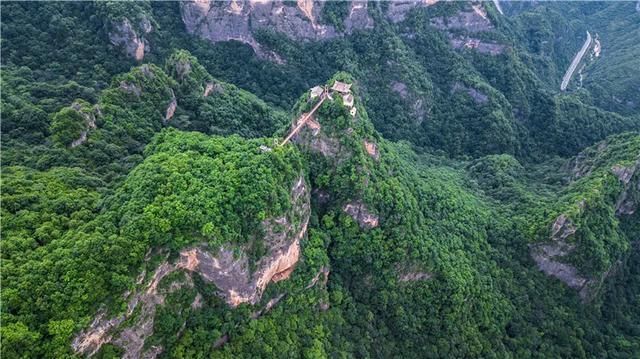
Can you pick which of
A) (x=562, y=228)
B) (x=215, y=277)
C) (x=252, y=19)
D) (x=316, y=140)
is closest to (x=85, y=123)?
(x=215, y=277)

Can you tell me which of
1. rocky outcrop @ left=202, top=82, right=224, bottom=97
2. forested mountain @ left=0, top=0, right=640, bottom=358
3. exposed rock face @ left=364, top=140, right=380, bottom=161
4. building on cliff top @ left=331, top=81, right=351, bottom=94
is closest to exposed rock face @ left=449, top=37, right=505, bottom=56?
forested mountain @ left=0, top=0, right=640, bottom=358

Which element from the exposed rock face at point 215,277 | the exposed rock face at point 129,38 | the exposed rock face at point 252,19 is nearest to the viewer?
the exposed rock face at point 215,277

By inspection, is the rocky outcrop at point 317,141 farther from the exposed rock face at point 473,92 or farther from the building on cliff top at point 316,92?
the exposed rock face at point 473,92

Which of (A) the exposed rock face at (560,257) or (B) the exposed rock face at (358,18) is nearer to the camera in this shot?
(A) the exposed rock face at (560,257)

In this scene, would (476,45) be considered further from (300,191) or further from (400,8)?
(300,191)

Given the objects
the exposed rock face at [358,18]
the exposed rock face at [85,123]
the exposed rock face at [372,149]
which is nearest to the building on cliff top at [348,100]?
the exposed rock face at [372,149]

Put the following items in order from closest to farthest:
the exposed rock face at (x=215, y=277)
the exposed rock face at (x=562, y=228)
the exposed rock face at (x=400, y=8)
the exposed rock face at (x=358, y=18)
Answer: the exposed rock face at (x=215, y=277), the exposed rock face at (x=562, y=228), the exposed rock face at (x=358, y=18), the exposed rock face at (x=400, y=8)
